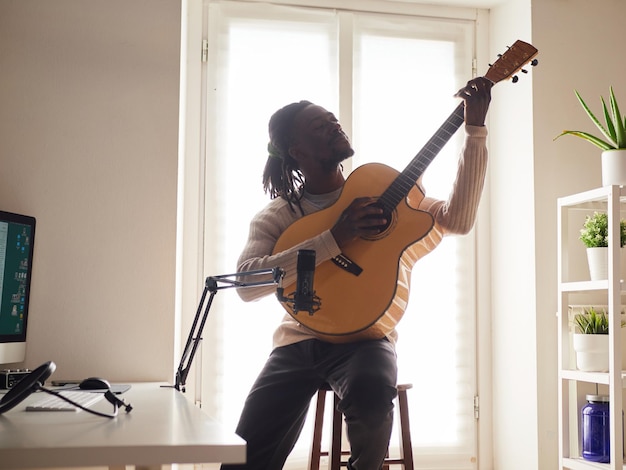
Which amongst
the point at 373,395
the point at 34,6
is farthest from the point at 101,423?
the point at 34,6

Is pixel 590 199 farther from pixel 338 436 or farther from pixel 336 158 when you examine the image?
pixel 338 436

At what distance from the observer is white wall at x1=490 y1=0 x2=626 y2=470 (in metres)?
3.01

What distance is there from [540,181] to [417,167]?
3.38ft

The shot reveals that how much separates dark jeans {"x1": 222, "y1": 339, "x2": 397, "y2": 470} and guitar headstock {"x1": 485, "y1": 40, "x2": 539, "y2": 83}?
0.83 metres

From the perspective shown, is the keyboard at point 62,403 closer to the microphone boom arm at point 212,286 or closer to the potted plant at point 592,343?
the microphone boom arm at point 212,286

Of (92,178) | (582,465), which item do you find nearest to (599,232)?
(582,465)

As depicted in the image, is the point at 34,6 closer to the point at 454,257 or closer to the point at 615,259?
the point at 454,257

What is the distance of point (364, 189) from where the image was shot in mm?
2227

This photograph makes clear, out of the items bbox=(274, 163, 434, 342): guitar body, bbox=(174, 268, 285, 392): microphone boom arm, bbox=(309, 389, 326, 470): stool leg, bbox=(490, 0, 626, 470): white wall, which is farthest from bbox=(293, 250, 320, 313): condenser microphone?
bbox=(490, 0, 626, 470): white wall

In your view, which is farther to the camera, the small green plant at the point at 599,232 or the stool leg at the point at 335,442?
the small green plant at the point at 599,232

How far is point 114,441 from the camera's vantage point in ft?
3.43

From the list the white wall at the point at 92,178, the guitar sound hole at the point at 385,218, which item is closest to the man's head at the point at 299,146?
the guitar sound hole at the point at 385,218

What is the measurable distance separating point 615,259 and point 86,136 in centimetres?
183

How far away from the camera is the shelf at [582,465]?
2607 millimetres
